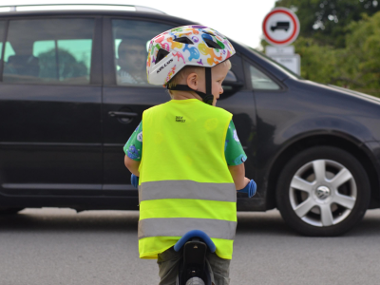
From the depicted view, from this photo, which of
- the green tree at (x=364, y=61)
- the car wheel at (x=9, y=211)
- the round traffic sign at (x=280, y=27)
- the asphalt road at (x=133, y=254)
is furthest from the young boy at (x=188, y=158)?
the green tree at (x=364, y=61)

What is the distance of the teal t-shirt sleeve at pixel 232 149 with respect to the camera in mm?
2117

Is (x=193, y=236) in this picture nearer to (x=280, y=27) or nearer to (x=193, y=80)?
(x=193, y=80)

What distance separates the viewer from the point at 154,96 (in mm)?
5172

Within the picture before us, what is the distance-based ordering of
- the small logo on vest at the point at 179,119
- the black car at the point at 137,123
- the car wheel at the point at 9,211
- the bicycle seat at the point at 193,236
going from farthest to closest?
the car wheel at the point at 9,211 < the black car at the point at 137,123 < the small logo on vest at the point at 179,119 < the bicycle seat at the point at 193,236

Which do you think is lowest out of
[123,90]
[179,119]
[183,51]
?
[123,90]

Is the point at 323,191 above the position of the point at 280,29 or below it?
below

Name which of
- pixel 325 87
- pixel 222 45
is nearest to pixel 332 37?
pixel 325 87

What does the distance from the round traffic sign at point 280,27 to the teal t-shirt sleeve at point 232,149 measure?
301 inches

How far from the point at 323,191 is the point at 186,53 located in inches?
129

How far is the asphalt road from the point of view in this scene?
13.1ft

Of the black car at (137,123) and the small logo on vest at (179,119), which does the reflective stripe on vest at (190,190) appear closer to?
the small logo on vest at (179,119)

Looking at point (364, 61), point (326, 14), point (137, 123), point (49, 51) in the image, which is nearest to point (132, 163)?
point (137, 123)

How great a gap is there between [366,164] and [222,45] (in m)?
3.43

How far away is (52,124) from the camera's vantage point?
516cm
